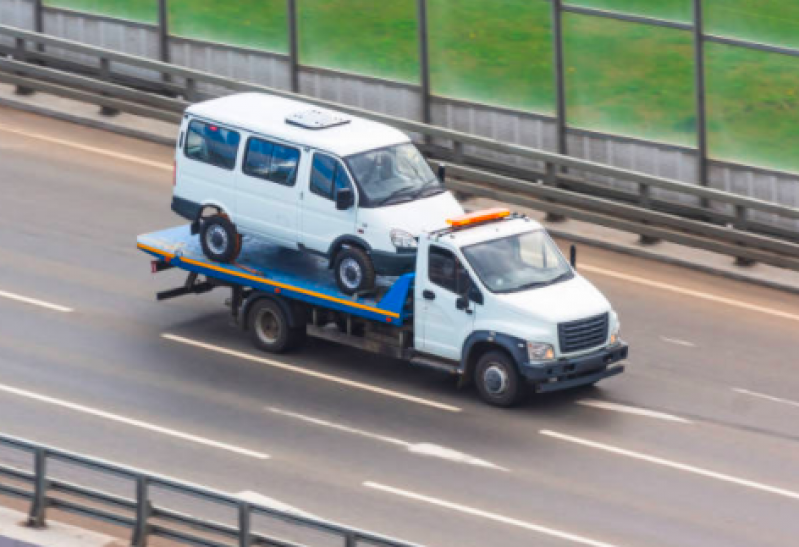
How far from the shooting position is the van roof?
2186 cm

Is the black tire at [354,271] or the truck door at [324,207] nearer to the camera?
the black tire at [354,271]

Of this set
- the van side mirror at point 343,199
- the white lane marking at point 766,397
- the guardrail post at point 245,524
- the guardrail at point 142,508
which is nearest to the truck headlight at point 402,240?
the van side mirror at point 343,199

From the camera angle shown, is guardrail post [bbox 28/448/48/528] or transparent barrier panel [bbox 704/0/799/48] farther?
transparent barrier panel [bbox 704/0/799/48]

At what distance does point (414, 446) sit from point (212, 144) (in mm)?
5137

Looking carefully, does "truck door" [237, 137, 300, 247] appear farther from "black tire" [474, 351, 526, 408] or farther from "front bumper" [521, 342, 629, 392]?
"front bumper" [521, 342, 629, 392]

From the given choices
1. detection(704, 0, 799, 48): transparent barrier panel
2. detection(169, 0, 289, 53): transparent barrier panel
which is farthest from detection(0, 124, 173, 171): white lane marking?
detection(704, 0, 799, 48): transparent barrier panel

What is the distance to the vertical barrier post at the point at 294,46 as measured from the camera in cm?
2994

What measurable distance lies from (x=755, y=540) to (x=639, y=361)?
16.0 feet

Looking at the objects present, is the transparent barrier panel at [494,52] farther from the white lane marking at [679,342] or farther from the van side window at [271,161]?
the van side window at [271,161]

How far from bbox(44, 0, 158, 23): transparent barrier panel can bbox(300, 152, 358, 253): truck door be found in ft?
34.7

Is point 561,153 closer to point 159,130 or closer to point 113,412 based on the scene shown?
point 159,130

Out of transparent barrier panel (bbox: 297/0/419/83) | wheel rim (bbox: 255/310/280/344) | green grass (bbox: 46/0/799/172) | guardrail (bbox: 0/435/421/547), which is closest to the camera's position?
guardrail (bbox: 0/435/421/547)

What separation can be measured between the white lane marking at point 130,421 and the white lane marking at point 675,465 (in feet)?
10.9

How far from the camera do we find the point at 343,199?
21.3m
